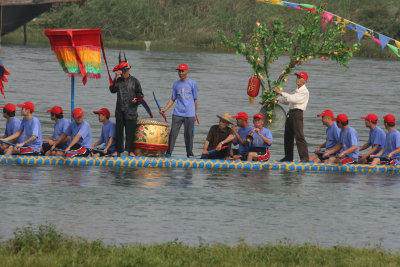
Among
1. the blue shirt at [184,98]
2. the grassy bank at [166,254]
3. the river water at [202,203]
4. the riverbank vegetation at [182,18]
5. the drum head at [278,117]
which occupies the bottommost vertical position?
the river water at [202,203]

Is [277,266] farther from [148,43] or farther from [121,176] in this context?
[148,43]

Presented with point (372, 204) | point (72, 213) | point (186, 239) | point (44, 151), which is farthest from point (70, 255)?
point (44, 151)

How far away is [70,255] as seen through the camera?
8.88 meters

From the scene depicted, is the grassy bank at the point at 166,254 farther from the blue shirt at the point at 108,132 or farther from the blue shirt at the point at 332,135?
the blue shirt at the point at 332,135

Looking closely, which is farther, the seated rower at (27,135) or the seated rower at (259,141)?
the seated rower at (259,141)

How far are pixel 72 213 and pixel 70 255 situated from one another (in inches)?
101

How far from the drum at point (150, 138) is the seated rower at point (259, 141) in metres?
1.64

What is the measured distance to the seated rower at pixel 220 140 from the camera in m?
15.7

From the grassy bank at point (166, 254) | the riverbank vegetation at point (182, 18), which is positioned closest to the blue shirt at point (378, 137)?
the grassy bank at point (166, 254)

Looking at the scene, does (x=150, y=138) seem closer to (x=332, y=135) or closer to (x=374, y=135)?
(x=332, y=135)

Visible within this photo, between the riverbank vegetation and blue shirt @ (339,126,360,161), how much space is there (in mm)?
49502

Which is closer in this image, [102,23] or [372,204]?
[372,204]

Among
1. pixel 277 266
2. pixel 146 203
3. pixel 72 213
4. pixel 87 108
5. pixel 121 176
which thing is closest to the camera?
pixel 277 266

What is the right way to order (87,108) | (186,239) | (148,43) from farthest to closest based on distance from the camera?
(148,43) < (87,108) < (186,239)
